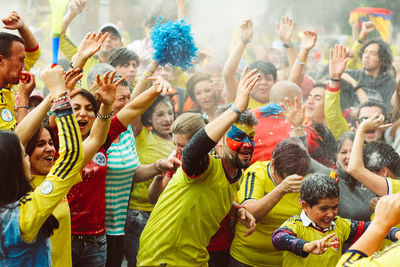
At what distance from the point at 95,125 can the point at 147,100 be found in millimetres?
368

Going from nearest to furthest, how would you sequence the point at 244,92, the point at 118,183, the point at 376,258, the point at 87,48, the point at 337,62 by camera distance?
the point at 376,258 < the point at 244,92 < the point at 87,48 < the point at 118,183 < the point at 337,62

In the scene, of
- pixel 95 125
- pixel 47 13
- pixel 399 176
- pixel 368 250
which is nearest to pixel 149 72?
pixel 95 125

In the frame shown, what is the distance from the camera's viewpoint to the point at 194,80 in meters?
5.54

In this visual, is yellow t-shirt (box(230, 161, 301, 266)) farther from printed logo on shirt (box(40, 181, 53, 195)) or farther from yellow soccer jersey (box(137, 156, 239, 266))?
printed logo on shirt (box(40, 181, 53, 195))

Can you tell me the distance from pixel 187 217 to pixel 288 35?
119 inches

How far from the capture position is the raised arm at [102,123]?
8.87ft

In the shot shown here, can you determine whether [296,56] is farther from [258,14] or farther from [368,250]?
[368,250]

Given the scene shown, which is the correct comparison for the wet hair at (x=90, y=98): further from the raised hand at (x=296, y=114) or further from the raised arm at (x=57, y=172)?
the raised hand at (x=296, y=114)

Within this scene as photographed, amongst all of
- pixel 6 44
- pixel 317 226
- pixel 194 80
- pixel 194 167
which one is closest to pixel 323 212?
pixel 317 226

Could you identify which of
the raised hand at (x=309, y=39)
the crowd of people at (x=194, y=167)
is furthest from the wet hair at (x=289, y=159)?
the raised hand at (x=309, y=39)

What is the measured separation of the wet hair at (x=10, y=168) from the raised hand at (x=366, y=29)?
13.9 feet

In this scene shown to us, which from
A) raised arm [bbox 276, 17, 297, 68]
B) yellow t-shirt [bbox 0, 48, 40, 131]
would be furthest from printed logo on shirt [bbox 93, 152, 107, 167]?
raised arm [bbox 276, 17, 297, 68]

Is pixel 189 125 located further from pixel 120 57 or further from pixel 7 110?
pixel 120 57

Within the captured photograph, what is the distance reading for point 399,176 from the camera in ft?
13.7
